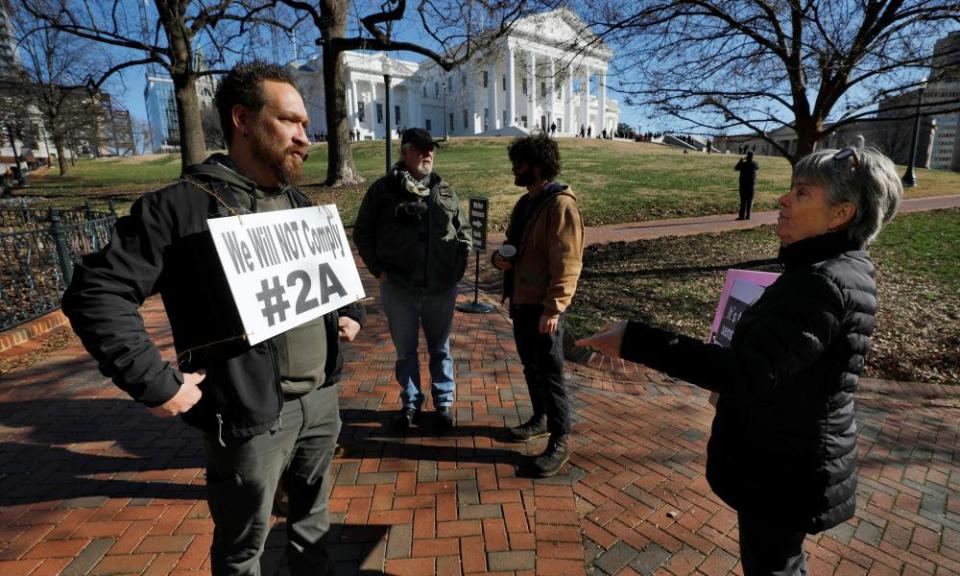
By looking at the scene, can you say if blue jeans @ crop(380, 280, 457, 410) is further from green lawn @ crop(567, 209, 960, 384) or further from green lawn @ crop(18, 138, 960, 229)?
green lawn @ crop(18, 138, 960, 229)

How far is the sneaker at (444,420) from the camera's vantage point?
3490 millimetres

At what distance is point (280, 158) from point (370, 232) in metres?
1.70

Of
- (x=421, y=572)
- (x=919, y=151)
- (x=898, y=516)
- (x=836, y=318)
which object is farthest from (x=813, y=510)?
(x=919, y=151)

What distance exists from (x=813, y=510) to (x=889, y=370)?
441cm

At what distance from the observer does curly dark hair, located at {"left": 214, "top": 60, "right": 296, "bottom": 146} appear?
1.66 meters

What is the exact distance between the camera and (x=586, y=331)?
18.6ft

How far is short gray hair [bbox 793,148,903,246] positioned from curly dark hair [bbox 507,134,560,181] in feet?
5.29

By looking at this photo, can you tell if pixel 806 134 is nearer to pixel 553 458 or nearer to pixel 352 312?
pixel 553 458

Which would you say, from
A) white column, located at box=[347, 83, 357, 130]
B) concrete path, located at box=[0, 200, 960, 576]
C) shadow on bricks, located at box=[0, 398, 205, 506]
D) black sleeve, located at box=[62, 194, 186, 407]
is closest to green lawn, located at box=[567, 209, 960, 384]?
A: concrete path, located at box=[0, 200, 960, 576]

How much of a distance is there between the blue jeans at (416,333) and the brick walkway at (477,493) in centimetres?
31

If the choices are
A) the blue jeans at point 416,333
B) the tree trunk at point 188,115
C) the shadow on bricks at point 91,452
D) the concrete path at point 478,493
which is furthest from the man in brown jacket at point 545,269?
the tree trunk at point 188,115

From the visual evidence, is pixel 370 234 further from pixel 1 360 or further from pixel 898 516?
pixel 1 360

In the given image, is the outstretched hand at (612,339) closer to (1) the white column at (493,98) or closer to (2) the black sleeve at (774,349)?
(2) the black sleeve at (774,349)

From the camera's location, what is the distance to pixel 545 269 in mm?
2906
